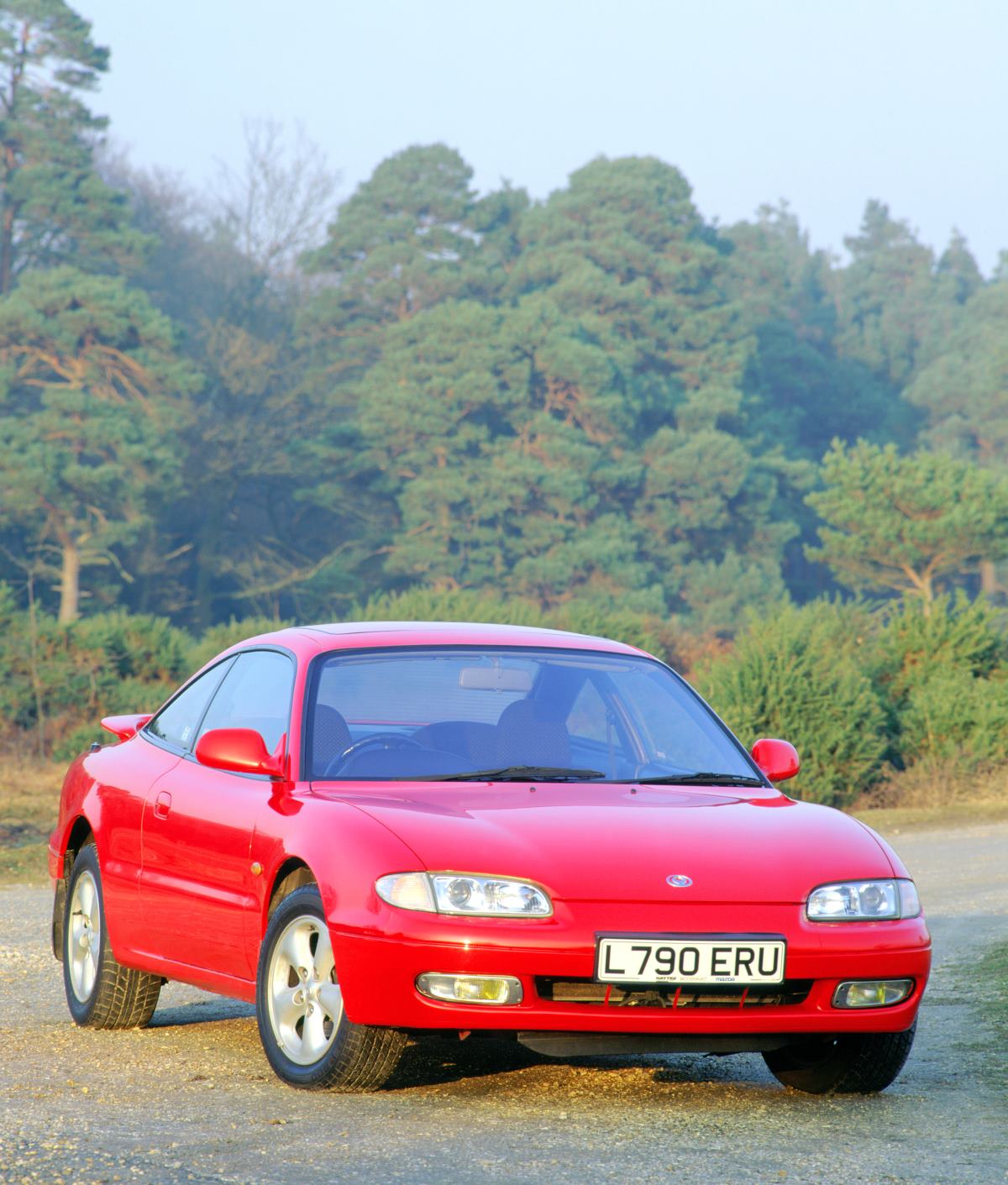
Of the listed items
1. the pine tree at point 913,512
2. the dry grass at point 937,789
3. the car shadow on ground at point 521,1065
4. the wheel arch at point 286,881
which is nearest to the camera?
the wheel arch at point 286,881

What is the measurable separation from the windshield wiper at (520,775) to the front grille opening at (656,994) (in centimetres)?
102

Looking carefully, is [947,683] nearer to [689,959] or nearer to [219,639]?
[219,639]

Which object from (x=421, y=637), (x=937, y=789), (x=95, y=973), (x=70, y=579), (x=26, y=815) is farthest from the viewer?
(x=70, y=579)

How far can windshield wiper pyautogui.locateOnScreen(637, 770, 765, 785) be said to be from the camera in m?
6.64

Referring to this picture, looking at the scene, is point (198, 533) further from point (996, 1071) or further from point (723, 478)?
point (996, 1071)

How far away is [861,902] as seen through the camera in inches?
232

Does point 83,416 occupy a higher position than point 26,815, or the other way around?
point 83,416

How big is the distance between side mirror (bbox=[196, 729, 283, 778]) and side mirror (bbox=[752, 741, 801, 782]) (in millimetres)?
1752

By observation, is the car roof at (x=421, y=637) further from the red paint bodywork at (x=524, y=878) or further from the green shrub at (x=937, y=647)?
the green shrub at (x=937, y=647)

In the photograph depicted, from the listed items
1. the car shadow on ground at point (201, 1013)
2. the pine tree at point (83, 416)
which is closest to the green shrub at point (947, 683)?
the car shadow on ground at point (201, 1013)

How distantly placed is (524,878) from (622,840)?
0.40m

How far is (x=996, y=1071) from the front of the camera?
671 centimetres

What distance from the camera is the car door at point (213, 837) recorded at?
21.1 ft

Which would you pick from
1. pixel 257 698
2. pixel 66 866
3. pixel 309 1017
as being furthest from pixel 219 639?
pixel 309 1017
